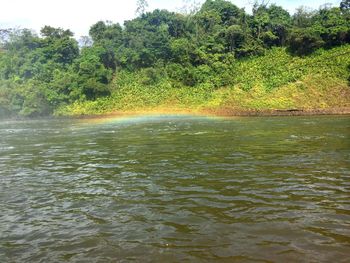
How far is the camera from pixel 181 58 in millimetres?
56062

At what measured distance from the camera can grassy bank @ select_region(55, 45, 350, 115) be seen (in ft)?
140

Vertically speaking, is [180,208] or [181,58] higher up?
[181,58]

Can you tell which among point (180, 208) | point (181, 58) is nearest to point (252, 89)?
point (181, 58)

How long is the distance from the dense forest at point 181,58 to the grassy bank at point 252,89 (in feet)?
0.62

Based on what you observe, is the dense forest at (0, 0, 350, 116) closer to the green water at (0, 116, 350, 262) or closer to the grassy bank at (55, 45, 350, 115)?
the grassy bank at (55, 45, 350, 115)

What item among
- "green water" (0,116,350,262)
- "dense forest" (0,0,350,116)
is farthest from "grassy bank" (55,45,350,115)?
"green water" (0,116,350,262)

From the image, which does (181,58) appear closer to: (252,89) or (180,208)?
(252,89)

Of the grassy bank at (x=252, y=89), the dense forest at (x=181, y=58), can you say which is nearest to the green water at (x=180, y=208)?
the grassy bank at (x=252, y=89)

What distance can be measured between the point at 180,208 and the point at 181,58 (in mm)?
50385

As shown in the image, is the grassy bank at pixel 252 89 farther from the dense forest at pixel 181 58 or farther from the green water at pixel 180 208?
the green water at pixel 180 208

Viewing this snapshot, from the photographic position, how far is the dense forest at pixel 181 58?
49.9 meters

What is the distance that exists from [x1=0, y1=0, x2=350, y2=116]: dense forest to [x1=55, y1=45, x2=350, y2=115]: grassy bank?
0.62ft

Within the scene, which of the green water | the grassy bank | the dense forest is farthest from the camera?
the dense forest

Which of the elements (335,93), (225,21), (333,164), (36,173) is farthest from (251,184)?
(225,21)
